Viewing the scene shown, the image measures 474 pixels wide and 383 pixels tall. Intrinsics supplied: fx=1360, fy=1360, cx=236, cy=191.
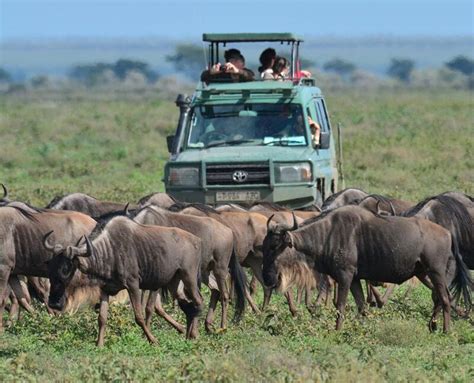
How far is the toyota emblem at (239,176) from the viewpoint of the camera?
46.8ft

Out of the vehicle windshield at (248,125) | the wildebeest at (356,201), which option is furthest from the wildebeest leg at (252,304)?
the vehicle windshield at (248,125)

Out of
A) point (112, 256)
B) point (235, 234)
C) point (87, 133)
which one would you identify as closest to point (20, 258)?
point (112, 256)

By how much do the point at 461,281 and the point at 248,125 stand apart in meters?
4.28

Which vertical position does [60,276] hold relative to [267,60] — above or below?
below

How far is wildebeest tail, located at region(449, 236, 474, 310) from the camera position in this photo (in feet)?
37.0

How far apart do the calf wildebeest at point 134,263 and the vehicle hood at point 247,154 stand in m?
3.78

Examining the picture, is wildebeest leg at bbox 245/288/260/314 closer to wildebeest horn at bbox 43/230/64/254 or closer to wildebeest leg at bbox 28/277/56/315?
wildebeest leg at bbox 28/277/56/315

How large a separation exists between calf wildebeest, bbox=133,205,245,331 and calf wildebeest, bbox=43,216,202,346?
1.52ft

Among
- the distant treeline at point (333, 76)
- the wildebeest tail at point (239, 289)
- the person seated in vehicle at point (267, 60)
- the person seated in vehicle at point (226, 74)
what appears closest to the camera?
the wildebeest tail at point (239, 289)

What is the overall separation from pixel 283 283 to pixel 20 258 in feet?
6.99

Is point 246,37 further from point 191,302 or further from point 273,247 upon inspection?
point 191,302

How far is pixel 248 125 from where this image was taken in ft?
49.0

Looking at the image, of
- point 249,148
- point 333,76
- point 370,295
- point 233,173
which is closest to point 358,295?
point 370,295

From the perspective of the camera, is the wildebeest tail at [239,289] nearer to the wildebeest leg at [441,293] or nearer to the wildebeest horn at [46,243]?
the wildebeest leg at [441,293]
